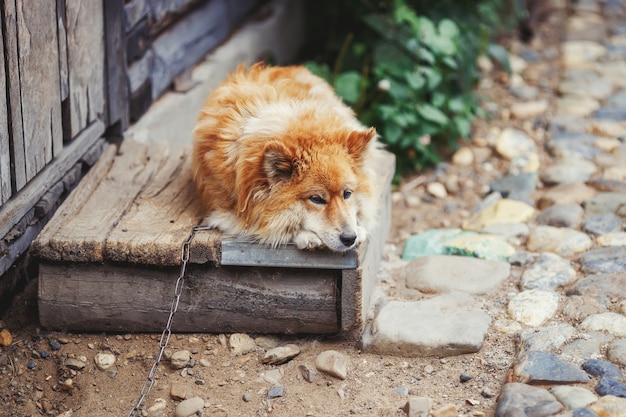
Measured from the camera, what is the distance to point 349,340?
4.09 metres

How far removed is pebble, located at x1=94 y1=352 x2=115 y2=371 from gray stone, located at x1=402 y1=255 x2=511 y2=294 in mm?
1749

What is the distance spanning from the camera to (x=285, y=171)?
3750mm

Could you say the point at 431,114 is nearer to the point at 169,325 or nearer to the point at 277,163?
the point at 277,163

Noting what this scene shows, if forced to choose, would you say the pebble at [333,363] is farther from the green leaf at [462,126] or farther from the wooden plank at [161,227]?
the green leaf at [462,126]

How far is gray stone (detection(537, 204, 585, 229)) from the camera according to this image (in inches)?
210

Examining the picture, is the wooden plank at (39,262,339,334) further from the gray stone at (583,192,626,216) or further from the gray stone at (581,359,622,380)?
the gray stone at (583,192,626,216)

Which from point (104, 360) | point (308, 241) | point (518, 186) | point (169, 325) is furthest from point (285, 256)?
point (518, 186)

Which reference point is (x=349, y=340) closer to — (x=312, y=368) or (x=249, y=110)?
(x=312, y=368)

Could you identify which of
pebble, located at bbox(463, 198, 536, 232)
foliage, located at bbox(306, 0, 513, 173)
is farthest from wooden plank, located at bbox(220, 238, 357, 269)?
foliage, located at bbox(306, 0, 513, 173)

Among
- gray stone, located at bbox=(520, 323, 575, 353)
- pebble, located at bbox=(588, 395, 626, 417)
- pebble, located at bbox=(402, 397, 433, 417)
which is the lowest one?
pebble, located at bbox=(402, 397, 433, 417)

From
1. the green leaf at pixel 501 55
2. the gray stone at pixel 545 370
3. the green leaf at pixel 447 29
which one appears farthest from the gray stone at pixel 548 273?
the green leaf at pixel 501 55

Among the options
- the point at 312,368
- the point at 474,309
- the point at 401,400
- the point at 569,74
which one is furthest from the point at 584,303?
the point at 569,74

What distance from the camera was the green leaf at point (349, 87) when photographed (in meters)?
6.60

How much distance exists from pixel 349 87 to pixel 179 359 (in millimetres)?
3397
